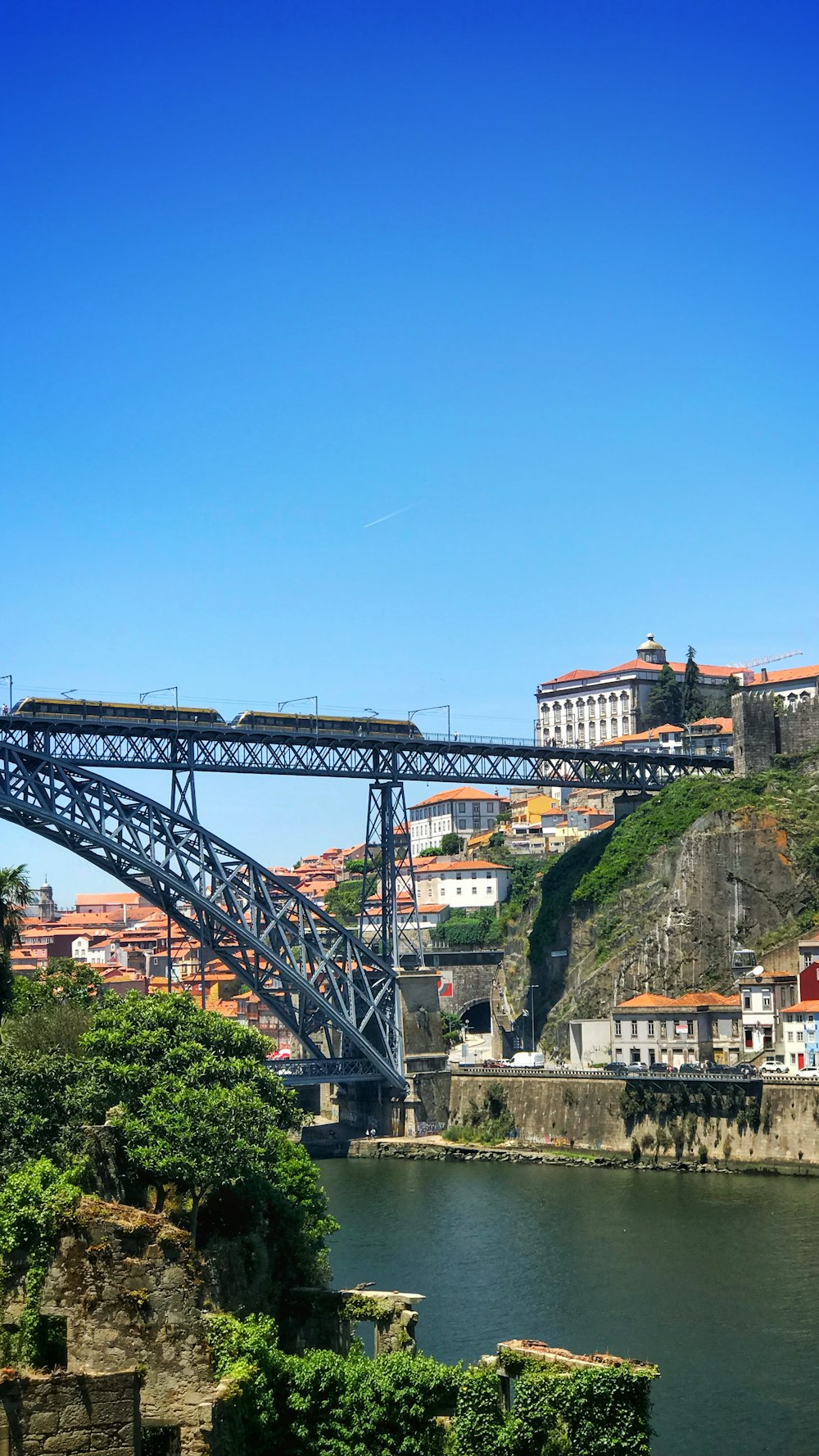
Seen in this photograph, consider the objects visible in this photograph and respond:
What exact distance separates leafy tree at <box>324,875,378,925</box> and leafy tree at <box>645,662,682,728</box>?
867 inches

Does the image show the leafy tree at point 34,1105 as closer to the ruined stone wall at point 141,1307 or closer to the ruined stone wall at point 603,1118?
the ruined stone wall at point 141,1307

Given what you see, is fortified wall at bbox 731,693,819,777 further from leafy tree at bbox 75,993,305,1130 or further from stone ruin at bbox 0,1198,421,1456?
stone ruin at bbox 0,1198,421,1456

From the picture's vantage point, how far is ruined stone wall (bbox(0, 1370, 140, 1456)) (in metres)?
12.1

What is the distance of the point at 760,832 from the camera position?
67938mm

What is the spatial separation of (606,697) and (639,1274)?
8350 cm

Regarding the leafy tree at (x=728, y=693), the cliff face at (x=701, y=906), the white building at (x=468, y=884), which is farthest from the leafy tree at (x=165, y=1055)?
the leafy tree at (x=728, y=693)

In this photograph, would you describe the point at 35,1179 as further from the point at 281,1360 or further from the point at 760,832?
the point at 760,832

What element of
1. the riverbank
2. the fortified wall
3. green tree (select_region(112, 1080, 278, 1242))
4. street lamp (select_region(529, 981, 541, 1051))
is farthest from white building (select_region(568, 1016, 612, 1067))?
green tree (select_region(112, 1080, 278, 1242))

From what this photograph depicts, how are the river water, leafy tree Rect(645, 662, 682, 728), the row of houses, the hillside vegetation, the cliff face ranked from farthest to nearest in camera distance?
leafy tree Rect(645, 662, 682, 728)
the hillside vegetation
the cliff face
the row of houses
the river water

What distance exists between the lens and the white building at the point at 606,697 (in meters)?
116

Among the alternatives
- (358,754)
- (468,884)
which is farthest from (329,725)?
(468,884)

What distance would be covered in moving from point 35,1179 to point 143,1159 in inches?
166

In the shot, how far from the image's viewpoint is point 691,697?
109m

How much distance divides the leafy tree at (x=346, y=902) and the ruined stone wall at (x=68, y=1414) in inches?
3357
